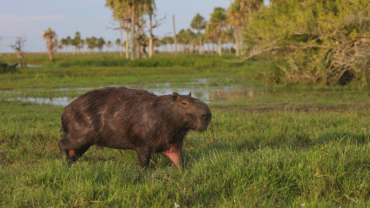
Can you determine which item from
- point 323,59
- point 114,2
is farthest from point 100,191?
point 114,2

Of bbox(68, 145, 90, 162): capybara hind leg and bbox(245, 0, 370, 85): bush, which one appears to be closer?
bbox(68, 145, 90, 162): capybara hind leg

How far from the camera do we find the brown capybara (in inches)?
147

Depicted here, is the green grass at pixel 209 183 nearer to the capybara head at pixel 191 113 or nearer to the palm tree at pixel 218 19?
the capybara head at pixel 191 113

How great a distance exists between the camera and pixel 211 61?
33.6 metres

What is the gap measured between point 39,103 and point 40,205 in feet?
31.1

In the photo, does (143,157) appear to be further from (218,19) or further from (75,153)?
(218,19)

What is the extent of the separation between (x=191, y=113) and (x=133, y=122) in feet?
2.59

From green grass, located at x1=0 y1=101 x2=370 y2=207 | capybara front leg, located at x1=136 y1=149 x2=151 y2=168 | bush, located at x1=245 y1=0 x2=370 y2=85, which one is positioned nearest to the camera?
green grass, located at x1=0 y1=101 x2=370 y2=207

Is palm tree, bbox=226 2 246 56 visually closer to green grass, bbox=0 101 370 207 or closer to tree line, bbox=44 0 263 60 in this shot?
tree line, bbox=44 0 263 60

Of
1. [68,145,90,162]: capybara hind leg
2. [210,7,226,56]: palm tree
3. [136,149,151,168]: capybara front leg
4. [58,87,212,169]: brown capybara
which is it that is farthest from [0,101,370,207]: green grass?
[210,7,226,56]: palm tree

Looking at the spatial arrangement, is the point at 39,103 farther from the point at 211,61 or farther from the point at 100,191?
the point at 211,61

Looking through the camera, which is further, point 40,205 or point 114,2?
point 114,2

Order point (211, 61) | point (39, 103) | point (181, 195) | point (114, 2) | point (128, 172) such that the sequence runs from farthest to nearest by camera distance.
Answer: point (114, 2)
point (211, 61)
point (39, 103)
point (128, 172)
point (181, 195)

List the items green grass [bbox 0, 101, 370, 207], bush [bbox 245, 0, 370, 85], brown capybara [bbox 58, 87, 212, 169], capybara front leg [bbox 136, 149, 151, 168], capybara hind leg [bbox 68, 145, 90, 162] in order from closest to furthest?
green grass [bbox 0, 101, 370, 207], brown capybara [bbox 58, 87, 212, 169], capybara front leg [bbox 136, 149, 151, 168], capybara hind leg [bbox 68, 145, 90, 162], bush [bbox 245, 0, 370, 85]
